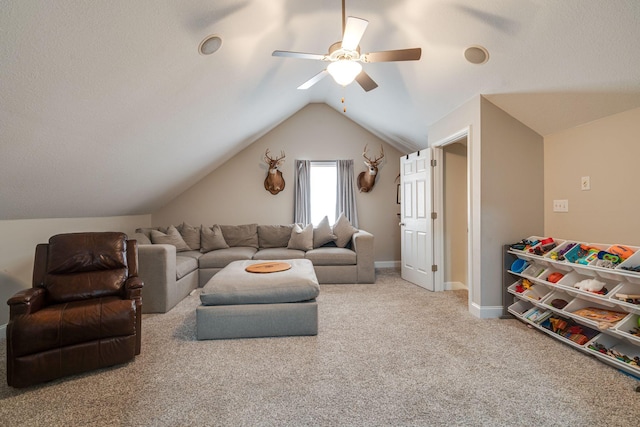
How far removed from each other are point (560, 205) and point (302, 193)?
3750mm

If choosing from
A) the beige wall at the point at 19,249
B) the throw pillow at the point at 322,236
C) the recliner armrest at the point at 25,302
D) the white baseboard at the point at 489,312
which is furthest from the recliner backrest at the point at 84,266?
the white baseboard at the point at 489,312

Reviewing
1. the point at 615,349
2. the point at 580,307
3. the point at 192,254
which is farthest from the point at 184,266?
the point at 615,349

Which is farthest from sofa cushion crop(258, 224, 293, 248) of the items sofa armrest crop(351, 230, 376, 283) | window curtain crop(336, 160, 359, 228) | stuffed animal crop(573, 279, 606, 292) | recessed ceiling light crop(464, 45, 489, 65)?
stuffed animal crop(573, 279, 606, 292)

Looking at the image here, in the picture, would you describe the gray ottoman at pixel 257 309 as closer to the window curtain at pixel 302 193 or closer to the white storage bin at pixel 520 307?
the white storage bin at pixel 520 307

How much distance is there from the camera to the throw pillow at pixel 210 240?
4.60 m

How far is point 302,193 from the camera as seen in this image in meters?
5.43

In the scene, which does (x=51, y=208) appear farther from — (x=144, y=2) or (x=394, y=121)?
(x=394, y=121)

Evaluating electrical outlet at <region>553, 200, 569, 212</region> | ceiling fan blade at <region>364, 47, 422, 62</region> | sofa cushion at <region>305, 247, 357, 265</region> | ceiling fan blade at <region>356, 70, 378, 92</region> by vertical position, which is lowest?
sofa cushion at <region>305, 247, 357, 265</region>

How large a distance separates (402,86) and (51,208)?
415 centimetres

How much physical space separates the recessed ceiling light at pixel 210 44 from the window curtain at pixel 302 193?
3007 millimetres

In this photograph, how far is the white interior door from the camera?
398 centimetres

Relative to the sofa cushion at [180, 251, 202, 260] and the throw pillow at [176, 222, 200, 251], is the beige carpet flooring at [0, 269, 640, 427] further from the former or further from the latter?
the throw pillow at [176, 222, 200, 251]

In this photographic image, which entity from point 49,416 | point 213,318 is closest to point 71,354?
point 49,416

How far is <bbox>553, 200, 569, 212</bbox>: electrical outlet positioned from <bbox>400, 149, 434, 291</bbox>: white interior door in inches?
52.7
